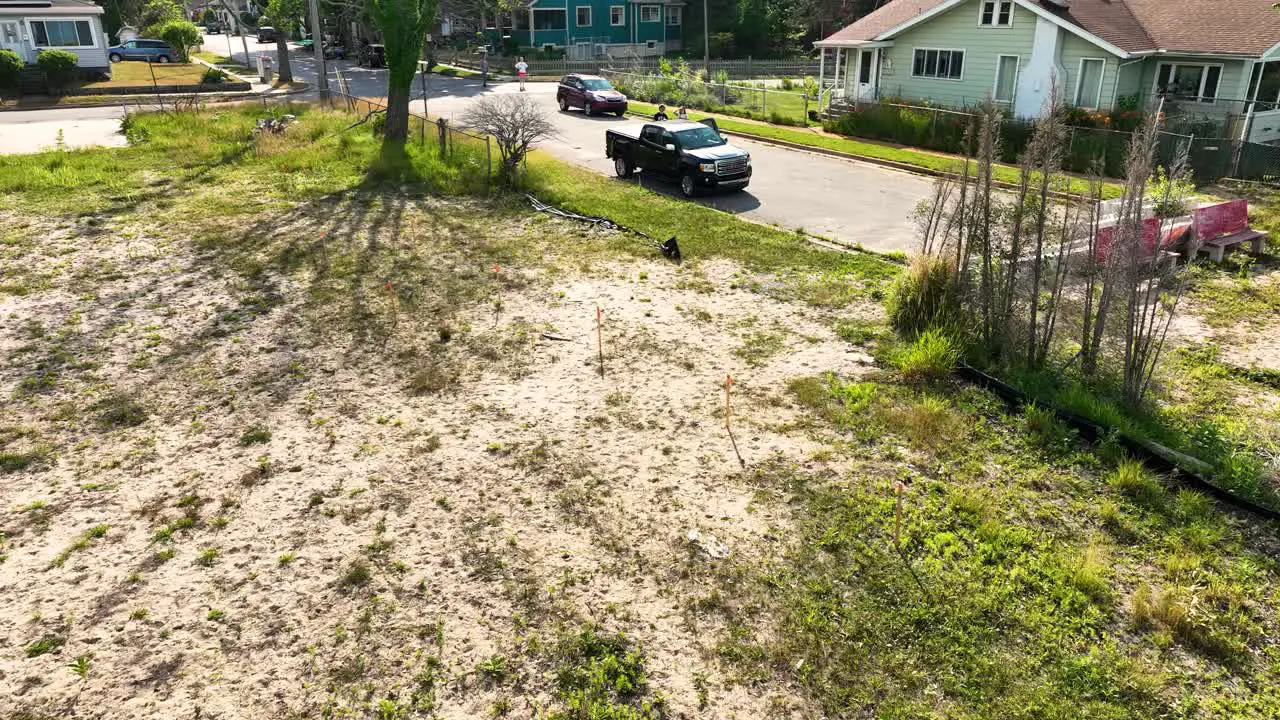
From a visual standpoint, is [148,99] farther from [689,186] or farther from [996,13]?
[996,13]

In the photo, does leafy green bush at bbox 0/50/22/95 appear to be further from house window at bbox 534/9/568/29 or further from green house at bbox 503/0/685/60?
house window at bbox 534/9/568/29

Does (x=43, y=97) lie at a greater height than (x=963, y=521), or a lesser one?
greater

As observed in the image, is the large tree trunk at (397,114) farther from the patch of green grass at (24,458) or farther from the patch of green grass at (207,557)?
the patch of green grass at (207,557)

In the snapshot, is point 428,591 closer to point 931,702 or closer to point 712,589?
point 712,589

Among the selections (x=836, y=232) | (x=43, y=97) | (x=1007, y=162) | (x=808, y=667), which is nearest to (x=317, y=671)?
(x=808, y=667)

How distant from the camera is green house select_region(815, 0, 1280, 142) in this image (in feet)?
83.8

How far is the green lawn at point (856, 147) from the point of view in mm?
22559

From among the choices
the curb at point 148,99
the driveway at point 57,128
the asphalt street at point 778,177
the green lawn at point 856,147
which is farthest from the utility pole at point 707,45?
the driveway at point 57,128

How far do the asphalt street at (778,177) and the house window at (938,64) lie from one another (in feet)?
28.2

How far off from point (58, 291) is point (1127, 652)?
Result: 1421 centimetres

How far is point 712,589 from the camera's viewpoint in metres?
6.41

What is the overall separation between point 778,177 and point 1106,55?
1300 cm

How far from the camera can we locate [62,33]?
135ft

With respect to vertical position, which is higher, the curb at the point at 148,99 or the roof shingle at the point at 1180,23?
the roof shingle at the point at 1180,23
